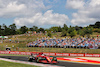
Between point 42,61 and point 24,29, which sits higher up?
point 24,29

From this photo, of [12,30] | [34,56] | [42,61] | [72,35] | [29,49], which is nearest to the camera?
[42,61]

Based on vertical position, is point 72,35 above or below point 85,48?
above

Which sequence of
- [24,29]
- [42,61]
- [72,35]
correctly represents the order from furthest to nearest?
1. [24,29]
2. [72,35]
3. [42,61]

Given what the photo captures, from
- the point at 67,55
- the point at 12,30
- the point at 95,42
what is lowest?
the point at 67,55

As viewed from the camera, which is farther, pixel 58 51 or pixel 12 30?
pixel 12 30

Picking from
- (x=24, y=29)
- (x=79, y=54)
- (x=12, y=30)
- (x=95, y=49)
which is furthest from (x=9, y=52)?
(x=24, y=29)

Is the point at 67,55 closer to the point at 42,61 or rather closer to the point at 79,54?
the point at 79,54

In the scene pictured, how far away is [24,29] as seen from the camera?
120 meters

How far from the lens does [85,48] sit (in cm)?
2983

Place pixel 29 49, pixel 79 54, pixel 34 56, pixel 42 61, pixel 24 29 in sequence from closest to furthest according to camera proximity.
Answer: pixel 42 61 < pixel 34 56 < pixel 79 54 < pixel 29 49 < pixel 24 29

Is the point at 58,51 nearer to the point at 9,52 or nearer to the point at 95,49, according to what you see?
the point at 95,49

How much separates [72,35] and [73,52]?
3359cm

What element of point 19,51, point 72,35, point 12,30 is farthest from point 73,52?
point 12,30

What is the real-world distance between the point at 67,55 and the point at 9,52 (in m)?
14.5
